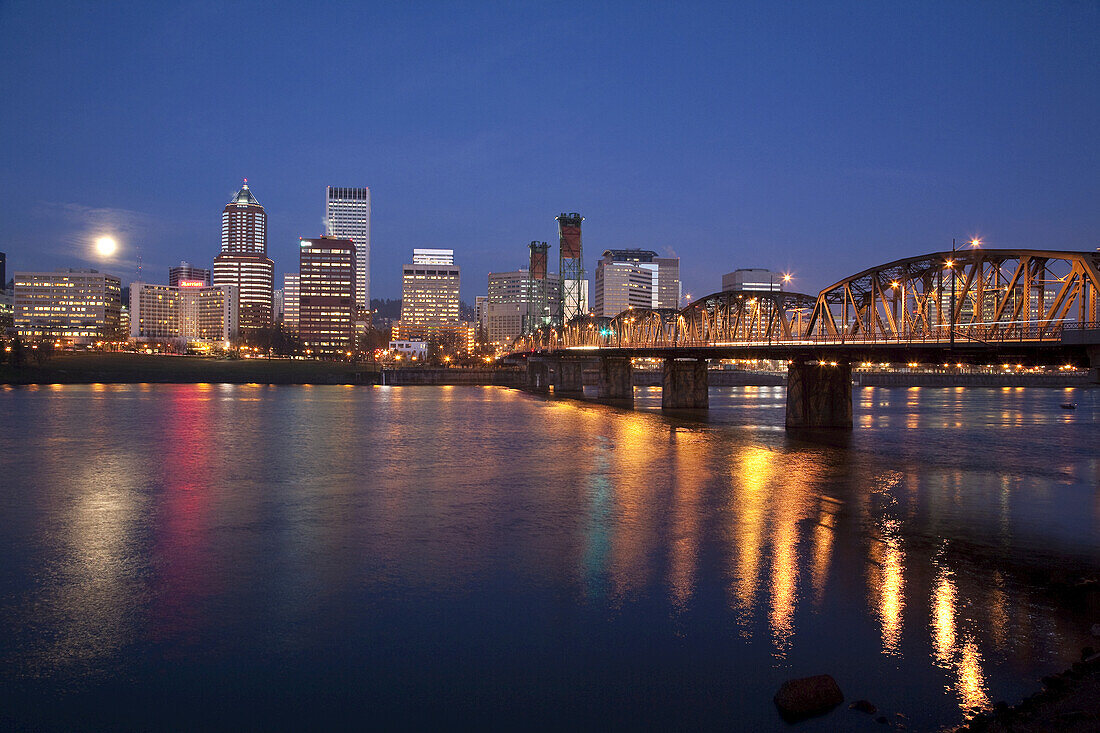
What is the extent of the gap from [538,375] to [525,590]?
139m

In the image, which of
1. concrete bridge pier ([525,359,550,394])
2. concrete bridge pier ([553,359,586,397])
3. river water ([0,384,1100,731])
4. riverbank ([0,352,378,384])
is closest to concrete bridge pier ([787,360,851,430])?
river water ([0,384,1100,731])

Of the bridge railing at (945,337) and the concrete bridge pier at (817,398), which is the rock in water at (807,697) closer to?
the bridge railing at (945,337)

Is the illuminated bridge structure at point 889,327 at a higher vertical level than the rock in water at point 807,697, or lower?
higher

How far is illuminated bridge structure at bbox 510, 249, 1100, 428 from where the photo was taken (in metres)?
35.7

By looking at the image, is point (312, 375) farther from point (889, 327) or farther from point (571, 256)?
point (889, 327)

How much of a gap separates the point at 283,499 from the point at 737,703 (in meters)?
22.2

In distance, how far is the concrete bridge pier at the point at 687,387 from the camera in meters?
90.1

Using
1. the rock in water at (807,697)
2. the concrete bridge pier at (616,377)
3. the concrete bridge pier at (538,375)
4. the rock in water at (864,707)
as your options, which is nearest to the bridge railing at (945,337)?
the concrete bridge pier at (616,377)

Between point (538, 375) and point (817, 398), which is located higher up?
point (538, 375)

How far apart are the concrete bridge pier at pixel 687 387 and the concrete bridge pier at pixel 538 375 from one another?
60.0 meters

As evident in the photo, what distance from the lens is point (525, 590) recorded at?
18.3 metres

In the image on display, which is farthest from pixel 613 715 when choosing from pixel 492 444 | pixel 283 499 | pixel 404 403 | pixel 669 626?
pixel 404 403

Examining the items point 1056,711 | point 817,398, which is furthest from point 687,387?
point 1056,711

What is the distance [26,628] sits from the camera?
15359 mm
